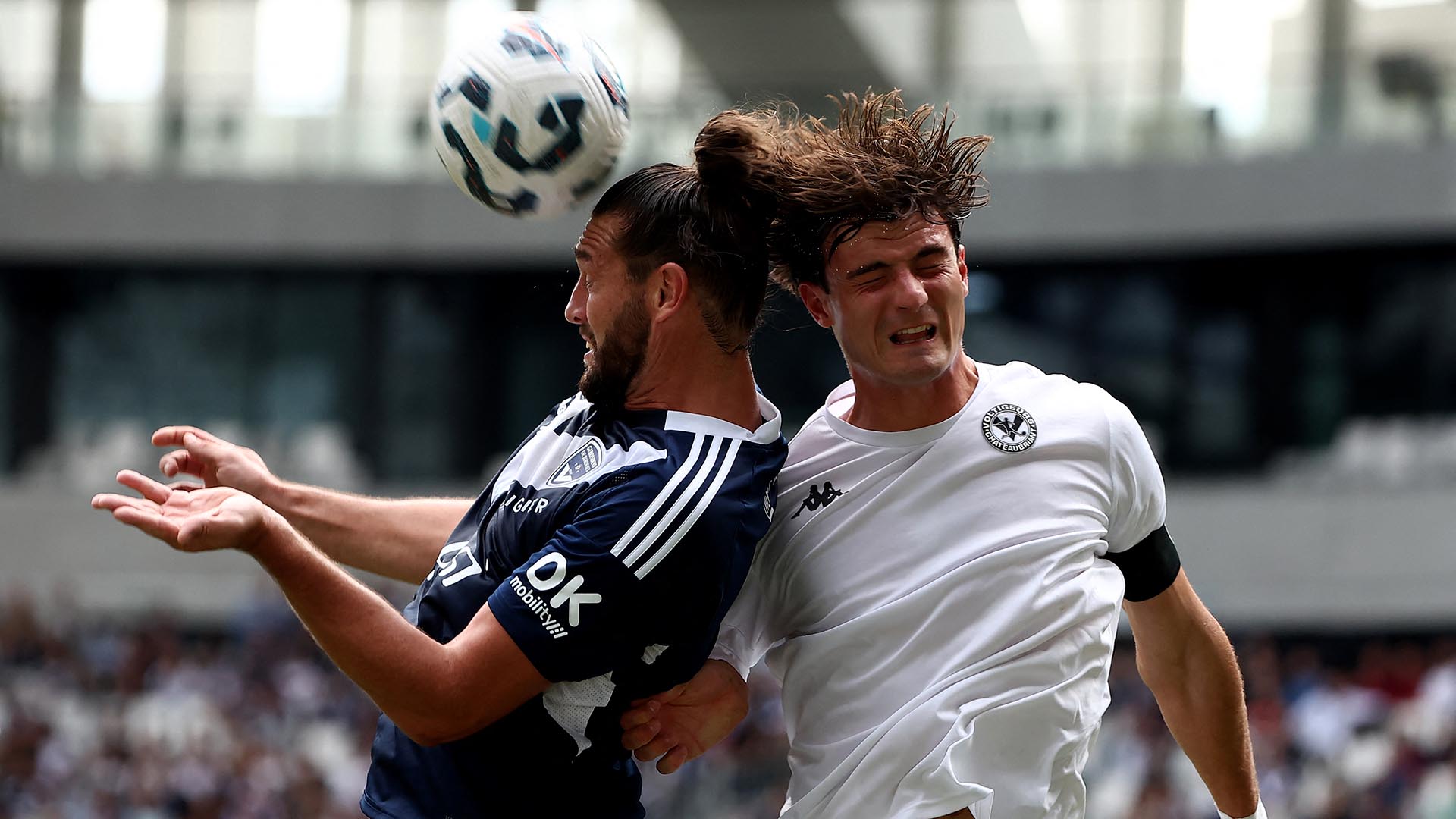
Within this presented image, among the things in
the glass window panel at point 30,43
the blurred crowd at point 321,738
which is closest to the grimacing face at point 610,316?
the blurred crowd at point 321,738

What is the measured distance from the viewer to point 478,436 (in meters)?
21.0

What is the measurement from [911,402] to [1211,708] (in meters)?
1.05

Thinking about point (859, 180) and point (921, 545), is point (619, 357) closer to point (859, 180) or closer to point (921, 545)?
point (859, 180)

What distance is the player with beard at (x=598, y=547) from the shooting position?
108 inches

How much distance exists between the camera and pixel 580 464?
3125 mm

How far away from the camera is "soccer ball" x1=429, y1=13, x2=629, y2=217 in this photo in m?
3.22

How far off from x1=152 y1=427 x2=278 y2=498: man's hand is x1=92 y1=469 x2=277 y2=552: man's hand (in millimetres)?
794

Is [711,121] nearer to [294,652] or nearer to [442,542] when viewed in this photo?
[442,542]

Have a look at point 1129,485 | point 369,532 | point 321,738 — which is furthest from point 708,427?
point 321,738

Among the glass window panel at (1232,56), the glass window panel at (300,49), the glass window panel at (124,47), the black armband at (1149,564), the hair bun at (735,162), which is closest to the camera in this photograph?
the hair bun at (735,162)

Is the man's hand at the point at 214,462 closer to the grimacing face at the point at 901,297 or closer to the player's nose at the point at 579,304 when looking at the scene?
the player's nose at the point at 579,304

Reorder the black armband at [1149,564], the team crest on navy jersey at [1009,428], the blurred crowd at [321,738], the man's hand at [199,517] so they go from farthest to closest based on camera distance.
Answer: the blurred crowd at [321,738]
the black armband at [1149,564]
the team crest on navy jersey at [1009,428]
the man's hand at [199,517]

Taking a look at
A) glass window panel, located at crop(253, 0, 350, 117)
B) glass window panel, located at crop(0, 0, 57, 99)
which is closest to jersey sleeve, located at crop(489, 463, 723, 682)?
glass window panel, located at crop(253, 0, 350, 117)

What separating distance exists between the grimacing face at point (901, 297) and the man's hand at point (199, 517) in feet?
4.21
